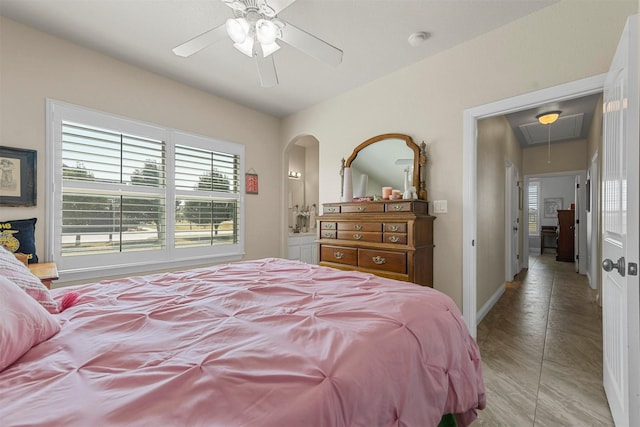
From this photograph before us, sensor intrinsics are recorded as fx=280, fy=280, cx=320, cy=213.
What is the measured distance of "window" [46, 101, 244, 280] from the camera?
2477 mm

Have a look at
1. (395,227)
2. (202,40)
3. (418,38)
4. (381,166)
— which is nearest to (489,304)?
(395,227)

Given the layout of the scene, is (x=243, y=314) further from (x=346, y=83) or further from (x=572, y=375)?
(x=346, y=83)

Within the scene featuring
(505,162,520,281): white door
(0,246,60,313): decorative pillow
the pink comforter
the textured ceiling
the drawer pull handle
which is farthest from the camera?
(505,162,520,281): white door

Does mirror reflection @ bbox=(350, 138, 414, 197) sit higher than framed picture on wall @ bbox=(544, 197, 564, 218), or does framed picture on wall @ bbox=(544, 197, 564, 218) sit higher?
mirror reflection @ bbox=(350, 138, 414, 197)

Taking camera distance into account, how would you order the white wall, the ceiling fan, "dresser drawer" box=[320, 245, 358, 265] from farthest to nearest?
"dresser drawer" box=[320, 245, 358, 265] < the white wall < the ceiling fan

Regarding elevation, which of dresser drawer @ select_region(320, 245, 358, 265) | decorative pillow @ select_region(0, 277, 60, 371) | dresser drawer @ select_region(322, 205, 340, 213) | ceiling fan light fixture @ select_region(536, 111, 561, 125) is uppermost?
ceiling fan light fixture @ select_region(536, 111, 561, 125)

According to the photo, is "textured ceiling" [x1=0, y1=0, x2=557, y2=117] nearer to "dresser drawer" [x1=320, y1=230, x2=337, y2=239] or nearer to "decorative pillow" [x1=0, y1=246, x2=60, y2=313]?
"dresser drawer" [x1=320, y1=230, x2=337, y2=239]

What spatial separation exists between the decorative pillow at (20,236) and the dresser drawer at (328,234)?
250 centimetres

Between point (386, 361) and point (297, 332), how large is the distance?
286 mm

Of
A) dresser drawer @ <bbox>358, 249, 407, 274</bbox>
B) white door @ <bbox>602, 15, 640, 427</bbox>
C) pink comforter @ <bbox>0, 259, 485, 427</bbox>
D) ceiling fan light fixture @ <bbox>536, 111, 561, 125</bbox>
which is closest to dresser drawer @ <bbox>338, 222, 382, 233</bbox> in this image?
dresser drawer @ <bbox>358, 249, 407, 274</bbox>

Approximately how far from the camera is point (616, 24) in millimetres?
1817

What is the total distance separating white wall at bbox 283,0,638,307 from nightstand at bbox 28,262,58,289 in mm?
2726

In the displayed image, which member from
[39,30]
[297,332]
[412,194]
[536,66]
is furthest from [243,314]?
[39,30]

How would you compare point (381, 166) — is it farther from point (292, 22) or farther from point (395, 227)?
point (292, 22)
